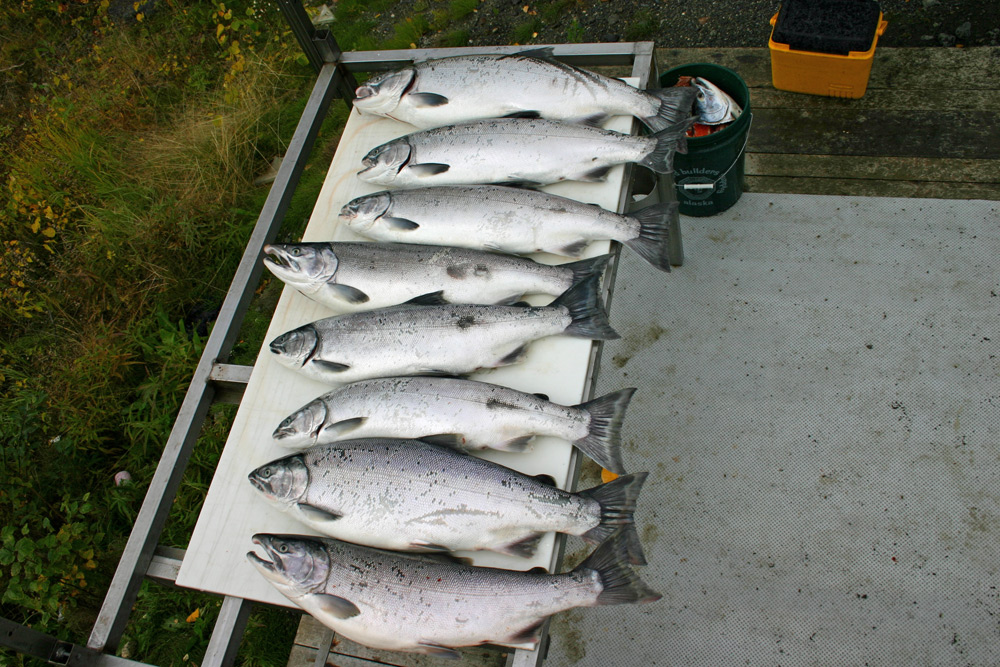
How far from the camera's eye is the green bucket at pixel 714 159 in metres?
3.56

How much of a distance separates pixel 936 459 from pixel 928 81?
8.22ft

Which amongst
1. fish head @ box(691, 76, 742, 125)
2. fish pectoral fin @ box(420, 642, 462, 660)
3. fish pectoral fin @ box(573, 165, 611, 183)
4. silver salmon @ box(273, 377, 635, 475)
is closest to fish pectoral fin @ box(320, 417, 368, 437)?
silver salmon @ box(273, 377, 635, 475)

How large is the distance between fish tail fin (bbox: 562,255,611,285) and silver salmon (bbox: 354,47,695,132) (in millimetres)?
782

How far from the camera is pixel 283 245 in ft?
8.92

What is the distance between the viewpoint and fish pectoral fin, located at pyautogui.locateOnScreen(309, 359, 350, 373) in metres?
2.54

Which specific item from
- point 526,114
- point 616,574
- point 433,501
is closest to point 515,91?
point 526,114

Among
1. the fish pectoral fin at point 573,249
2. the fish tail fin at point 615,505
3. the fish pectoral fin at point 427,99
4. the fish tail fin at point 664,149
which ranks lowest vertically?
the fish tail fin at point 615,505

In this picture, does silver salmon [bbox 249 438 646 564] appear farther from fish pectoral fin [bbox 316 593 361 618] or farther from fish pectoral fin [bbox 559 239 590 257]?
fish pectoral fin [bbox 559 239 590 257]

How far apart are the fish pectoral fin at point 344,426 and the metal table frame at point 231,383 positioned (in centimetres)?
63

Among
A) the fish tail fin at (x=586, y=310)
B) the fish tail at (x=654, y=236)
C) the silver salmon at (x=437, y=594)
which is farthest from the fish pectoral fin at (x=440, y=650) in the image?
the fish tail at (x=654, y=236)

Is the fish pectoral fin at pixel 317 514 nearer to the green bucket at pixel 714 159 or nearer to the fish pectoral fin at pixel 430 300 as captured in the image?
the fish pectoral fin at pixel 430 300

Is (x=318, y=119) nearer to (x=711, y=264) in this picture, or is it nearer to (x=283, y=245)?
(x=283, y=245)

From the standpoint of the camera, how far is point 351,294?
269 cm

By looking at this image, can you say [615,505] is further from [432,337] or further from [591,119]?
[591,119]
